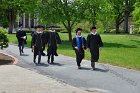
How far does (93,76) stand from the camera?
599 inches

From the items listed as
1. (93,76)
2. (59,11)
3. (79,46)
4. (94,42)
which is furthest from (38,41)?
(59,11)

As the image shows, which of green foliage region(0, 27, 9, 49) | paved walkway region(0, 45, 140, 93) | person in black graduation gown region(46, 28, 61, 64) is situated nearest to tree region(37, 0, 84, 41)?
green foliage region(0, 27, 9, 49)

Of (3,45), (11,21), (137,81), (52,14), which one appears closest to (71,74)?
(137,81)

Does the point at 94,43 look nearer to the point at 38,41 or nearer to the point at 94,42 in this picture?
the point at 94,42

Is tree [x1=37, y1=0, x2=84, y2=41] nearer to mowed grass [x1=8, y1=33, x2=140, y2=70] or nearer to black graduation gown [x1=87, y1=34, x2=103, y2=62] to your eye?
mowed grass [x1=8, y1=33, x2=140, y2=70]

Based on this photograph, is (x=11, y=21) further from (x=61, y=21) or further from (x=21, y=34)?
(x=21, y=34)

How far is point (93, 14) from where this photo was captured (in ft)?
130

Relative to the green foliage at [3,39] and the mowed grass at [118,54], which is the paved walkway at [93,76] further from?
the green foliage at [3,39]

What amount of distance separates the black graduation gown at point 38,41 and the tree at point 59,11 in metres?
18.1

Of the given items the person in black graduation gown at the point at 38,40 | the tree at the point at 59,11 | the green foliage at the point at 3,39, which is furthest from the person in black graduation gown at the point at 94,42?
the tree at the point at 59,11

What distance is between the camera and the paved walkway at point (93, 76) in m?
12.8

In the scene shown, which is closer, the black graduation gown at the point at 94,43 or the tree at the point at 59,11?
the black graduation gown at the point at 94,43

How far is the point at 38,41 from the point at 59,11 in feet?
62.0

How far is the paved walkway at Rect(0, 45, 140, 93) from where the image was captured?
12.8 metres
